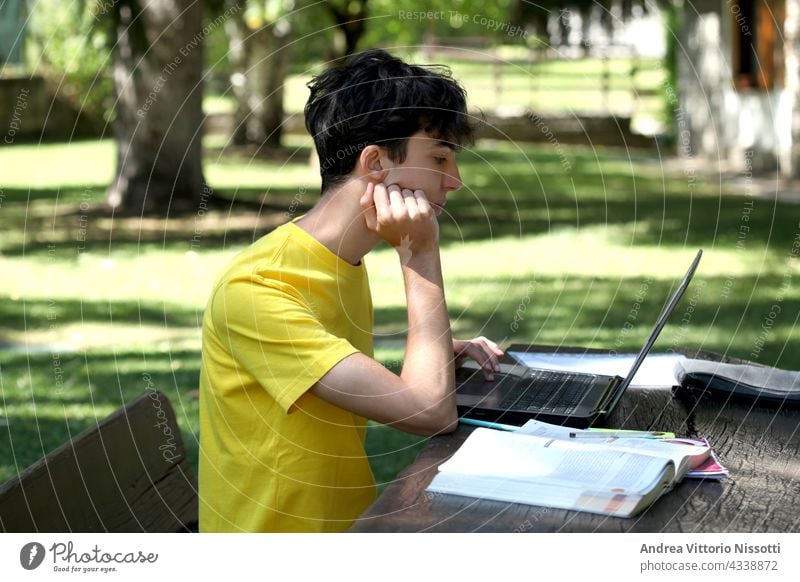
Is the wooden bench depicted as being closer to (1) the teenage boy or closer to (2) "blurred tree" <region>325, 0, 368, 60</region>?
(1) the teenage boy

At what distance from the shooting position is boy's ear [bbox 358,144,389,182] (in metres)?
2.74

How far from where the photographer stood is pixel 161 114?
1251 centimetres

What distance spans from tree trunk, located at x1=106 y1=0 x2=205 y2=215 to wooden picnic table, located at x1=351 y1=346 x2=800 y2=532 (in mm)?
9626

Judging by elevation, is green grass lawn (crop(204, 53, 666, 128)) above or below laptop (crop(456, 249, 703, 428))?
below

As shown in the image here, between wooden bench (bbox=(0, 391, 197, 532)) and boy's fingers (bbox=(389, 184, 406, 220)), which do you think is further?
boy's fingers (bbox=(389, 184, 406, 220))

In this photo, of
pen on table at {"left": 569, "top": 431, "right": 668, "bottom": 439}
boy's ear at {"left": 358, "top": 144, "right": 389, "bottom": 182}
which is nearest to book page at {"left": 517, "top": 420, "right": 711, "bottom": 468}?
pen on table at {"left": 569, "top": 431, "right": 668, "bottom": 439}

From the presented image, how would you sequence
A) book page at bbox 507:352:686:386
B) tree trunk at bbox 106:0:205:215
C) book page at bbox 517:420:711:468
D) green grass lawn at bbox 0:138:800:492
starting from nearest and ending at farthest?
1. book page at bbox 517:420:711:468
2. book page at bbox 507:352:686:386
3. green grass lawn at bbox 0:138:800:492
4. tree trunk at bbox 106:0:205:215

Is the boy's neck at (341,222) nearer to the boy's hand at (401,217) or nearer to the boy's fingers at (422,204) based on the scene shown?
the boy's hand at (401,217)

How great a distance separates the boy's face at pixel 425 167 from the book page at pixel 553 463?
0.62 metres

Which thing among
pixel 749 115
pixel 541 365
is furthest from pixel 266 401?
pixel 749 115

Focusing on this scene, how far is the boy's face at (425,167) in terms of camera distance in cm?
274
